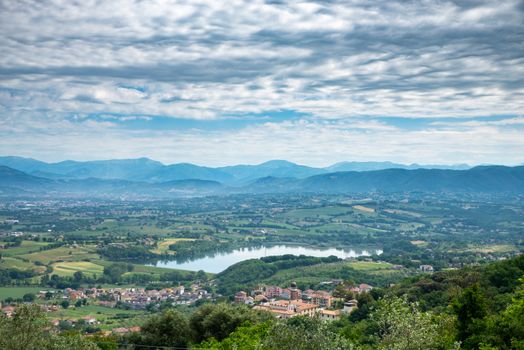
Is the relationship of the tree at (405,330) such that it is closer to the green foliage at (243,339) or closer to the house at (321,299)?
the green foliage at (243,339)

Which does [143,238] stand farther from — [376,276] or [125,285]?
[376,276]

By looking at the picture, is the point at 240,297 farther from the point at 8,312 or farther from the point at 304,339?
the point at 304,339

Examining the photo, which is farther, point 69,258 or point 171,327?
point 69,258

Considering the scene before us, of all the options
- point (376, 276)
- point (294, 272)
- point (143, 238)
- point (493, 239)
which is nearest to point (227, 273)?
point (294, 272)

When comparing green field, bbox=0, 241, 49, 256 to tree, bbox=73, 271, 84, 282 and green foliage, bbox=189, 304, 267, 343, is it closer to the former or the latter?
tree, bbox=73, 271, 84, 282

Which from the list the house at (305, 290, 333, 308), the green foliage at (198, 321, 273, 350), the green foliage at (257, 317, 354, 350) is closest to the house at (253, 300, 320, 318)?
the house at (305, 290, 333, 308)

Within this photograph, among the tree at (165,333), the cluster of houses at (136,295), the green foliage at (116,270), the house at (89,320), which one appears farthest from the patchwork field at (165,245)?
the tree at (165,333)
